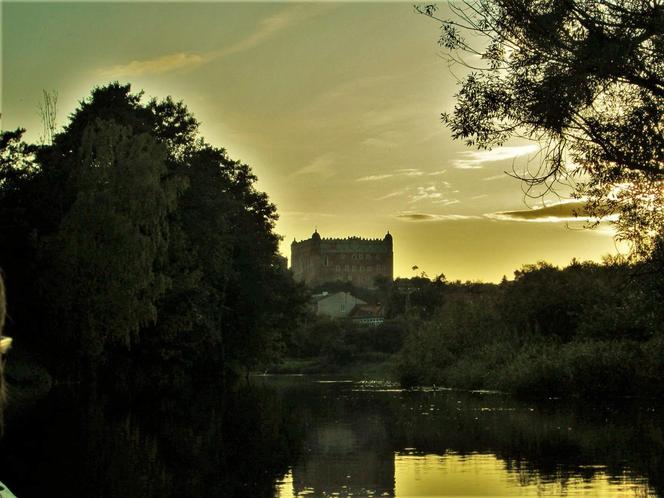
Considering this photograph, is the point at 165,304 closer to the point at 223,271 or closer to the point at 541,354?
the point at 223,271

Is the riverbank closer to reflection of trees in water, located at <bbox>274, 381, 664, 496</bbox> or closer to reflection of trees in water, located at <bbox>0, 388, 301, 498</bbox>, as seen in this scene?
reflection of trees in water, located at <bbox>274, 381, 664, 496</bbox>

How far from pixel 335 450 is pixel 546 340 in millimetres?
26731

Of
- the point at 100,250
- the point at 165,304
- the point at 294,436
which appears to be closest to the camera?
the point at 294,436

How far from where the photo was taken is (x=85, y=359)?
4716 cm

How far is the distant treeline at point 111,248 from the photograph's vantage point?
42312 mm

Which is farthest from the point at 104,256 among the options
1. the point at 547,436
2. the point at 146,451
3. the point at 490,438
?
the point at 547,436

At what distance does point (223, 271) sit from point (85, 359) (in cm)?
1335

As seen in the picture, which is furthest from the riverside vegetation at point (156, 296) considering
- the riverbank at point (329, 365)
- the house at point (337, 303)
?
the house at point (337, 303)

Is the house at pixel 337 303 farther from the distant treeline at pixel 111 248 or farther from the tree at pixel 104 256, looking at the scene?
the tree at pixel 104 256

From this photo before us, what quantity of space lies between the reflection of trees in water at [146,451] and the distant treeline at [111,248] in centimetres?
930

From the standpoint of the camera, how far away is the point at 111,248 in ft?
141

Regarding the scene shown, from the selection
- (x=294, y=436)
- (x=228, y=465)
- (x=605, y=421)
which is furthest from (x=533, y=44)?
(x=605, y=421)

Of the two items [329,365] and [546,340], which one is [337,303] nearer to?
[329,365]

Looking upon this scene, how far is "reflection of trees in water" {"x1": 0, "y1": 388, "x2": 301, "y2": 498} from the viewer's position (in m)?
14.7
